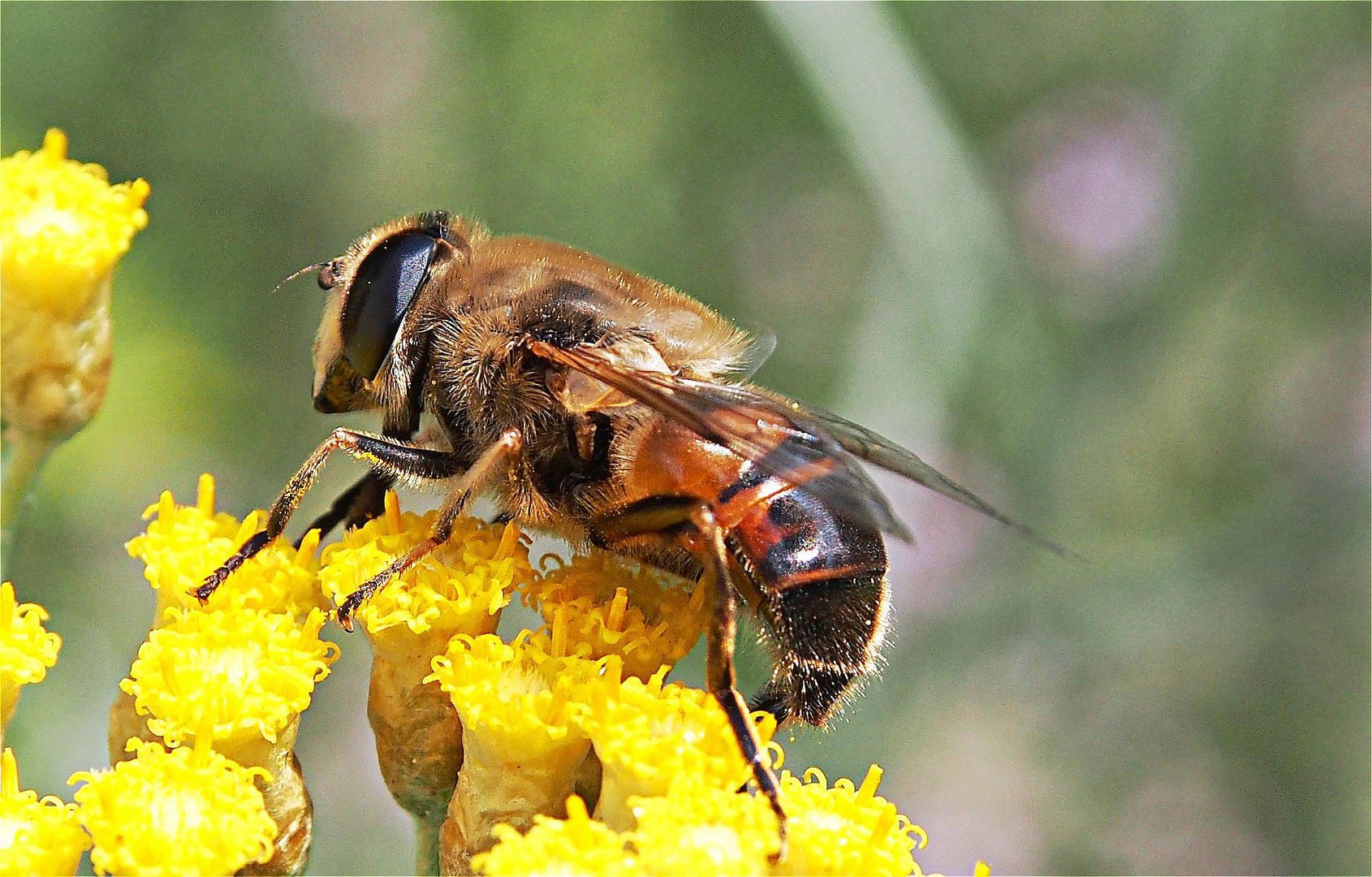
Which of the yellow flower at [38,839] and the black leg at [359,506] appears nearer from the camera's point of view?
the yellow flower at [38,839]

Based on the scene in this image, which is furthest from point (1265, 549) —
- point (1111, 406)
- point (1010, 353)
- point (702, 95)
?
point (702, 95)

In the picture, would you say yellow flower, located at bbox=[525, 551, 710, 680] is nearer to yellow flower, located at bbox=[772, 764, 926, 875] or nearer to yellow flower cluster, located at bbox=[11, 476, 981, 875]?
yellow flower cluster, located at bbox=[11, 476, 981, 875]

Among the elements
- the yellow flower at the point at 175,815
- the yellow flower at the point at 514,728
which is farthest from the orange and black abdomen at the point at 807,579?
the yellow flower at the point at 175,815

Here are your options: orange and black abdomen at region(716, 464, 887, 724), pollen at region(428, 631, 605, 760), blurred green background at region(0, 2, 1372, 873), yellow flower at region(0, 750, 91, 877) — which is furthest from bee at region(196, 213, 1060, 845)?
blurred green background at region(0, 2, 1372, 873)

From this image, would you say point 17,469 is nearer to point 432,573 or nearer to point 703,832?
point 432,573

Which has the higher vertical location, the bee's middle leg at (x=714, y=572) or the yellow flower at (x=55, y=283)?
the yellow flower at (x=55, y=283)

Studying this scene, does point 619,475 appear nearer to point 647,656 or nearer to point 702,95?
point 647,656

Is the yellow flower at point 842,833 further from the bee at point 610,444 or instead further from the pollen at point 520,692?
the pollen at point 520,692
